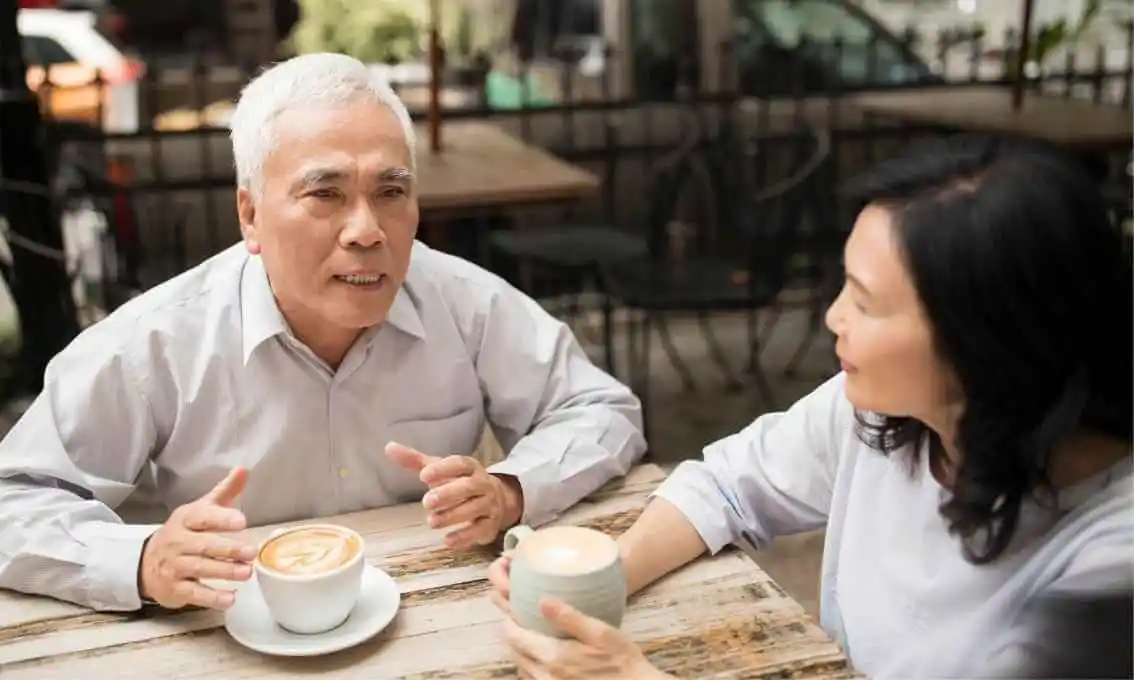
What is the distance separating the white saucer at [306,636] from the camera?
121cm

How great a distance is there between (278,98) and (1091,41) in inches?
190

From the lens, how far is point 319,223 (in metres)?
1.50

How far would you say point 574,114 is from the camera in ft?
16.3

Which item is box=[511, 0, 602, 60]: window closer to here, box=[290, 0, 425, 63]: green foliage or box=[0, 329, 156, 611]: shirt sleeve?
box=[290, 0, 425, 63]: green foliage

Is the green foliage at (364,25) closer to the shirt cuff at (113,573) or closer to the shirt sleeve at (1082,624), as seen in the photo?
the shirt cuff at (113,573)

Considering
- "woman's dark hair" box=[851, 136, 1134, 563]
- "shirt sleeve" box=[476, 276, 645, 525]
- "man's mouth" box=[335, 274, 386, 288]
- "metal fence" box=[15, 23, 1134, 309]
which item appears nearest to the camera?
"woman's dark hair" box=[851, 136, 1134, 563]

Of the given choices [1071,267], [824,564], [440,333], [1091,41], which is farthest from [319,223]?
[1091,41]

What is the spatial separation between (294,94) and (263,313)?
0.97 ft

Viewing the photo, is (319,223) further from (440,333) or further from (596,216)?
(596,216)

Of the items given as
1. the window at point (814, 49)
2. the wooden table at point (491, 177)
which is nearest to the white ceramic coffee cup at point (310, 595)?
the wooden table at point (491, 177)

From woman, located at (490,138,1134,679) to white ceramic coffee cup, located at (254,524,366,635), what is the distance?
16 cm

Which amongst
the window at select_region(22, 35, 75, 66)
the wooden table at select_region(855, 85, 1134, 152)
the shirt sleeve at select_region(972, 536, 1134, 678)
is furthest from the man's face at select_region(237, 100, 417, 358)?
the window at select_region(22, 35, 75, 66)

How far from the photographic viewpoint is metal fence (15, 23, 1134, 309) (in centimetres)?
382

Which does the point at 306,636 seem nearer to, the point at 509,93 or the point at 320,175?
the point at 320,175
